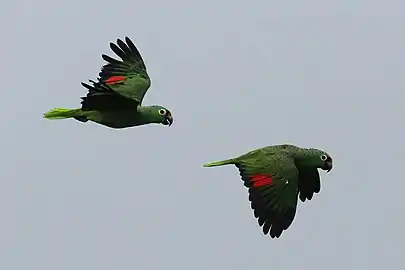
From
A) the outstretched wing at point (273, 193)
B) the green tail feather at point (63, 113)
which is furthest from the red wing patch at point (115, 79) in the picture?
the outstretched wing at point (273, 193)

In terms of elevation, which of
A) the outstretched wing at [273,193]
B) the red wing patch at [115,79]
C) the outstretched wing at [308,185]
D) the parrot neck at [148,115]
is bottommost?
the outstretched wing at [273,193]

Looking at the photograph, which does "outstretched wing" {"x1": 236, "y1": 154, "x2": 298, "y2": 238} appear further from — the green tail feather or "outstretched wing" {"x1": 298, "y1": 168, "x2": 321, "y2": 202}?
the green tail feather

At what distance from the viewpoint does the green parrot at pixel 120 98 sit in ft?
93.8

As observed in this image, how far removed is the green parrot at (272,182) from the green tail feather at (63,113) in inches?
134

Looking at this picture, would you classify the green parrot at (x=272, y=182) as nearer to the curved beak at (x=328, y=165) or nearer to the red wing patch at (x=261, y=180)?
the red wing patch at (x=261, y=180)

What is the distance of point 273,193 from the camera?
92.2 feet

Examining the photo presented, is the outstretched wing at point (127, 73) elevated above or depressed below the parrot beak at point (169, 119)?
above

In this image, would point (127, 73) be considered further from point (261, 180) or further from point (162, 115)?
point (261, 180)

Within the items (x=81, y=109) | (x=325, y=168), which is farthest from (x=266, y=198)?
(x=81, y=109)

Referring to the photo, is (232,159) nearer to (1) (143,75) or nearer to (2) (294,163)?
(2) (294,163)

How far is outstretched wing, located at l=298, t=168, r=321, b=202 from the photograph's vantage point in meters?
30.6

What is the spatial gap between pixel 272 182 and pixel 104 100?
14.4ft

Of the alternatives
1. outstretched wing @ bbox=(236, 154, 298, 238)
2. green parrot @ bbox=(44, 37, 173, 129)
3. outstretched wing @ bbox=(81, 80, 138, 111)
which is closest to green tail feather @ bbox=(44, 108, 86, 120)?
green parrot @ bbox=(44, 37, 173, 129)

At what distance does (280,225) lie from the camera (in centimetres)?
2808
